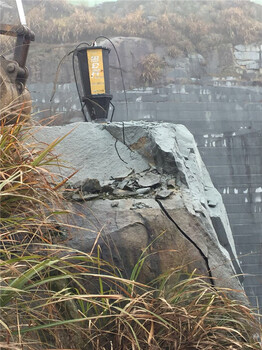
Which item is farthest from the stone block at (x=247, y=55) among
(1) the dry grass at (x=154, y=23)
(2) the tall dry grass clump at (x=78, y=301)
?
(2) the tall dry grass clump at (x=78, y=301)

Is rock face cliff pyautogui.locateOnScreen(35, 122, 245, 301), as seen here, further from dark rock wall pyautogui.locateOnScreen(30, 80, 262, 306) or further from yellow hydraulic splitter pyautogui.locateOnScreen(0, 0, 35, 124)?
dark rock wall pyautogui.locateOnScreen(30, 80, 262, 306)

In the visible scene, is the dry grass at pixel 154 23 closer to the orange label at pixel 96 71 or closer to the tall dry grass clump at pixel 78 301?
the orange label at pixel 96 71

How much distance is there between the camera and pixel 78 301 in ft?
7.45

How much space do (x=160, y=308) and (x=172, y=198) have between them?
74 cm

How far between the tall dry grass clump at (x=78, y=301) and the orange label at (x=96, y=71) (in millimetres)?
2163

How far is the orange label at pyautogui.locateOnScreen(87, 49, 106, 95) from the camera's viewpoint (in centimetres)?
473

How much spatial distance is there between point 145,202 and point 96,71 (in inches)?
88.4

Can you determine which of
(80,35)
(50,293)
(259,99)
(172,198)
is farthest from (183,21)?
(50,293)

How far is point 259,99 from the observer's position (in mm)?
9922

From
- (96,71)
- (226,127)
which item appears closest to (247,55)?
(226,127)

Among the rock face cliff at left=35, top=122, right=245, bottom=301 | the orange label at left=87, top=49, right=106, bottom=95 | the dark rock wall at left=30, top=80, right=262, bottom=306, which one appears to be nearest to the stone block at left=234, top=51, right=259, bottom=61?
the dark rock wall at left=30, top=80, right=262, bottom=306

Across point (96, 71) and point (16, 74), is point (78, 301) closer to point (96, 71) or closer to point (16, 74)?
point (16, 74)

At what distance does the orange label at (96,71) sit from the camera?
15.5ft

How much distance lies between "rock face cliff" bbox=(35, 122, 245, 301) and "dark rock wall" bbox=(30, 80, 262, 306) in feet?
15.1
